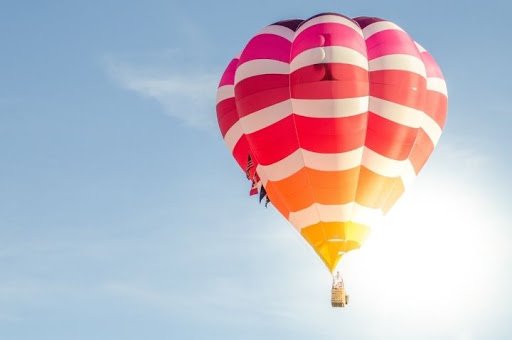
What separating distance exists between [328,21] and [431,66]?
338 centimetres

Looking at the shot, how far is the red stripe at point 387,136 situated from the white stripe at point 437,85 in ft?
4.84

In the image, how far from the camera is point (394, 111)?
1217 inches

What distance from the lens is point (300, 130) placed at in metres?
31.0

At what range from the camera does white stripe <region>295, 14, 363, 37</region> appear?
31.6 metres

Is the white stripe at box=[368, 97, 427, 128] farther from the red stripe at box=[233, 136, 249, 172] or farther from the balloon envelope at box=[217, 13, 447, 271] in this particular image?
the red stripe at box=[233, 136, 249, 172]

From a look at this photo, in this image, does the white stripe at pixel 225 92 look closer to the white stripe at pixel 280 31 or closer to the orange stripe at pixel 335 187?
the white stripe at pixel 280 31

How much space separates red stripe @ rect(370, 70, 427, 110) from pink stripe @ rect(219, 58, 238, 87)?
4.30 m

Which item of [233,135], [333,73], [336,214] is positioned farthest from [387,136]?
[233,135]

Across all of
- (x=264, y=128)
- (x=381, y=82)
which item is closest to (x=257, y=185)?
(x=264, y=128)

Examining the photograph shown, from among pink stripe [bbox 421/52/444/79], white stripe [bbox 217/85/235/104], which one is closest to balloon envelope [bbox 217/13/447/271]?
pink stripe [bbox 421/52/444/79]

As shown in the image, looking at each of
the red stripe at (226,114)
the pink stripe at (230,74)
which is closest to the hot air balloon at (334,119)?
the red stripe at (226,114)

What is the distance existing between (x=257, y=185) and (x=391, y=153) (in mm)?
3888

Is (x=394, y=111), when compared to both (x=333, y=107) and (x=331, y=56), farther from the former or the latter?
(x=331, y=56)

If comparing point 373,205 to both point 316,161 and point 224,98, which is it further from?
point 224,98
